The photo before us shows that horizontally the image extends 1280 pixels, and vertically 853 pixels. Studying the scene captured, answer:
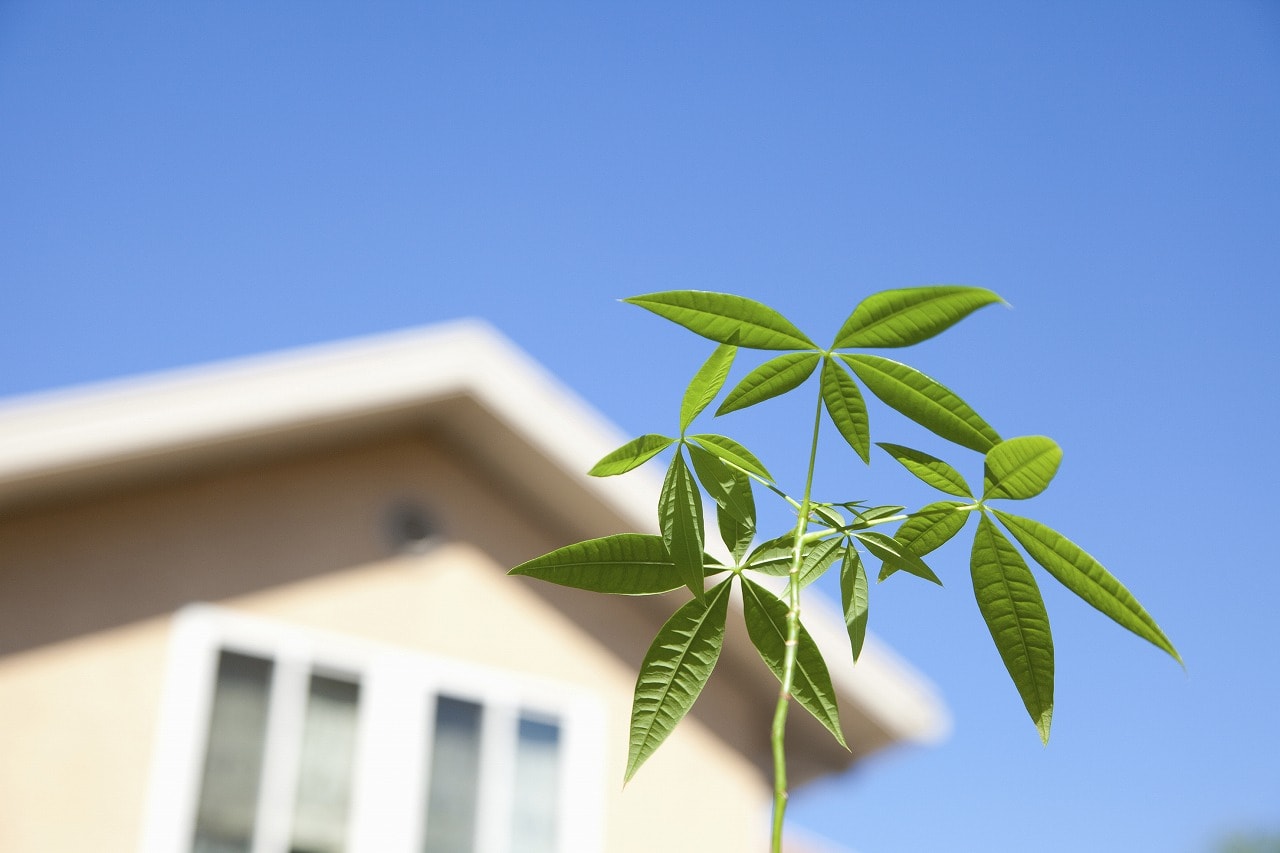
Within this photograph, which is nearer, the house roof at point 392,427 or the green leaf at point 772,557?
the green leaf at point 772,557

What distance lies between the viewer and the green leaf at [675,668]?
57 centimetres

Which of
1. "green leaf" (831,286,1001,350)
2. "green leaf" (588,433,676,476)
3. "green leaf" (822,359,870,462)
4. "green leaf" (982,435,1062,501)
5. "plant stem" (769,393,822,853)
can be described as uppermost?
"green leaf" (831,286,1001,350)

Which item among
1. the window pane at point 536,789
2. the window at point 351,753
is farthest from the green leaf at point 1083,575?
the window pane at point 536,789

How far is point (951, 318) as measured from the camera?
533 millimetres

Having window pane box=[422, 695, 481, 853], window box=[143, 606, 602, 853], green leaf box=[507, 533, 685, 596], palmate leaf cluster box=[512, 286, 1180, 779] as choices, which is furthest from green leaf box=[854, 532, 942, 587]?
window pane box=[422, 695, 481, 853]

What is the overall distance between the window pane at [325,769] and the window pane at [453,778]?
42 centimetres

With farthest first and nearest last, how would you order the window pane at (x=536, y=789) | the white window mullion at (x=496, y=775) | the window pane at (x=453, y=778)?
the window pane at (x=536, y=789) → the white window mullion at (x=496, y=775) → the window pane at (x=453, y=778)

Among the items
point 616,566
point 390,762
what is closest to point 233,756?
point 390,762

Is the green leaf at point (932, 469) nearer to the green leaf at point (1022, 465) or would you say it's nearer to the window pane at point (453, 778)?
the green leaf at point (1022, 465)

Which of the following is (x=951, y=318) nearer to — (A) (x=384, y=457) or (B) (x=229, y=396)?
(B) (x=229, y=396)

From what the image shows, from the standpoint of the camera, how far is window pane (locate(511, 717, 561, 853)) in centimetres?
587

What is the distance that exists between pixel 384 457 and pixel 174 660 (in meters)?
1.58

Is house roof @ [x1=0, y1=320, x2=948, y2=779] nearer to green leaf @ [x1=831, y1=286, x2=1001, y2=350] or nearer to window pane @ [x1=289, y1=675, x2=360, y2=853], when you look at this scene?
window pane @ [x1=289, y1=675, x2=360, y2=853]

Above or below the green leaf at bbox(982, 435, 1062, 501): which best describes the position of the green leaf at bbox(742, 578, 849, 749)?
below
